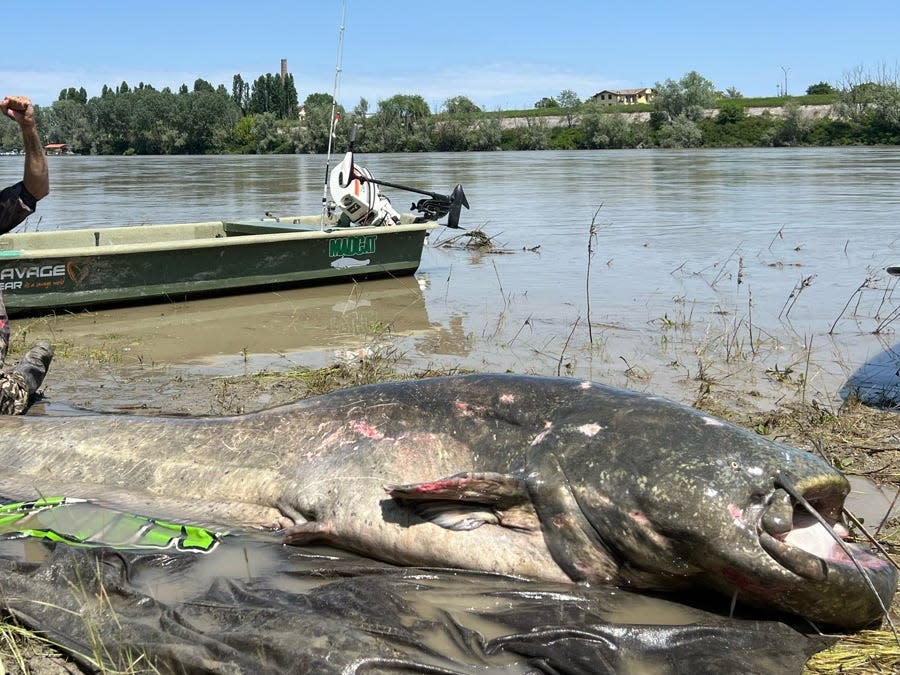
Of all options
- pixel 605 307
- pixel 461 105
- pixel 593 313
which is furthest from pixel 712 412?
pixel 461 105

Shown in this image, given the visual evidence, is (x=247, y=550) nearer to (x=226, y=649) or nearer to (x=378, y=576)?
(x=378, y=576)

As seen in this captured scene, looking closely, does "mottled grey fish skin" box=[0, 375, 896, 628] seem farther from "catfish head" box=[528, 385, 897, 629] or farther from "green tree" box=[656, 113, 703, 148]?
"green tree" box=[656, 113, 703, 148]

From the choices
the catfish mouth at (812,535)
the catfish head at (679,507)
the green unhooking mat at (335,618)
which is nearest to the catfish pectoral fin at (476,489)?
the catfish head at (679,507)

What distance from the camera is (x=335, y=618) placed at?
301 centimetres

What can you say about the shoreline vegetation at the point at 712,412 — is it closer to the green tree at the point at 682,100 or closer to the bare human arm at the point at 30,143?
the bare human arm at the point at 30,143

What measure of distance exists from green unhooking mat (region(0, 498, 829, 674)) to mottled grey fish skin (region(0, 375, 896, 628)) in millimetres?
121

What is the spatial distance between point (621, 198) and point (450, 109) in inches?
2803

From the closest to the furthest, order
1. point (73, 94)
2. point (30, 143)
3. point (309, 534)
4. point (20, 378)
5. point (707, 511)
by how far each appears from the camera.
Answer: point (707, 511), point (309, 534), point (30, 143), point (20, 378), point (73, 94)

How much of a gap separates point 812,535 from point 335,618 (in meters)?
1.59

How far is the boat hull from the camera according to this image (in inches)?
359

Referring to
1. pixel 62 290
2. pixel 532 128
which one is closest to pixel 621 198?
pixel 62 290

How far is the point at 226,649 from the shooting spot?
278cm

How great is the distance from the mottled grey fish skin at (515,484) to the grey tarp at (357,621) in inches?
4.9

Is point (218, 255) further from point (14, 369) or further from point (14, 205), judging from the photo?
point (14, 205)
